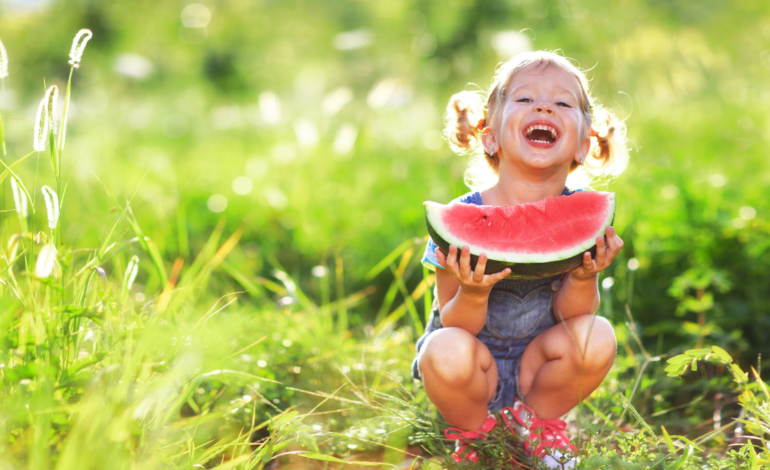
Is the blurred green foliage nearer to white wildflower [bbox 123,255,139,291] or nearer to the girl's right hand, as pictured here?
→ white wildflower [bbox 123,255,139,291]

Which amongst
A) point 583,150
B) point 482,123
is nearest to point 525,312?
point 583,150

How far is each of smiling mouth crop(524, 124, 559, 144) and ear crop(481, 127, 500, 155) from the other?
0.14 meters

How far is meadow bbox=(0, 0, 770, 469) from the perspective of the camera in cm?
149

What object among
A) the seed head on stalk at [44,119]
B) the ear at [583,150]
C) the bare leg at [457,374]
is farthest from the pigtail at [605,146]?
the seed head on stalk at [44,119]

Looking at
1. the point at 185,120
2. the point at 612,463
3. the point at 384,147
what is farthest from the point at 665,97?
the point at 612,463

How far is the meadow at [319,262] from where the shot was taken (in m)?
1.49

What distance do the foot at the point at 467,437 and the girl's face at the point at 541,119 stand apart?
861mm

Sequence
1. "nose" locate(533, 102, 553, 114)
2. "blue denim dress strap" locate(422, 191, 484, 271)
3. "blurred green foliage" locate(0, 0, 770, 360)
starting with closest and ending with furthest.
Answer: "nose" locate(533, 102, 553, 114) < "blue denim dress strap" locate(422, 191, 484, 271) < "blurred green foliage" locate(0, 0, 770, 360)

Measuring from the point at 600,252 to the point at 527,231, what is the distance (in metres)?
0.22

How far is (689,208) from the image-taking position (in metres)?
3.00

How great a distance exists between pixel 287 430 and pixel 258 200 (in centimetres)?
307

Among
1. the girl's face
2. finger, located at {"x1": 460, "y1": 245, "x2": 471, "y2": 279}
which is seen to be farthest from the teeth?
finger, located at {"x1": 460, "y1": 245, "x2": 471, "y2": 279}

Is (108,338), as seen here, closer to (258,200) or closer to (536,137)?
(536,137)

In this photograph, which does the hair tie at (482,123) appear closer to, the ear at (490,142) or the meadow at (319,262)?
the ear at (490,142)
